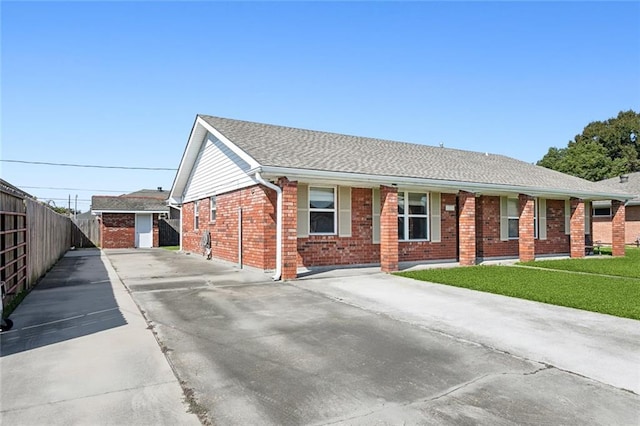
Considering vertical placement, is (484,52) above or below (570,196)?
above

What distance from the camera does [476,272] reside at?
11.5m

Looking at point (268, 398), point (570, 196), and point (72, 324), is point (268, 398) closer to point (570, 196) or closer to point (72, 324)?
point (72, 324)

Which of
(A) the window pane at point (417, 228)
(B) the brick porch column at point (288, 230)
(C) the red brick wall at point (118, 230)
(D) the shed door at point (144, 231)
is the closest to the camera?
(B) the brick porch column at point (288, 230)

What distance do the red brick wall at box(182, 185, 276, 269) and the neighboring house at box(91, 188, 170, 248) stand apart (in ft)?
37.1

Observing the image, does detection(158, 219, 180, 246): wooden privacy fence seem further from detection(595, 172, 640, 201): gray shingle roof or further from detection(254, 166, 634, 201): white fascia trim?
detection(595, 172, 640, 201): gray shingle roof

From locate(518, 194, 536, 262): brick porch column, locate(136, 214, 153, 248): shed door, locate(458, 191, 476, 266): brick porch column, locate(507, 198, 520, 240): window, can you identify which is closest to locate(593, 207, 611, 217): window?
locate(507, 198, 520, 240): window

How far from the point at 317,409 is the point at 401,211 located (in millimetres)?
10886

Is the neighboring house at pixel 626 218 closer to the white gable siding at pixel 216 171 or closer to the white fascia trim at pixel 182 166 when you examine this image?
the white gable siding at pixel 216 171

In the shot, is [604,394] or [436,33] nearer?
[604,394]

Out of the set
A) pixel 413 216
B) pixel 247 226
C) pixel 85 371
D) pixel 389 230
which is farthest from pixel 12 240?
pixel 413 216

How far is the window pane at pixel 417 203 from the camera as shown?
13.8 metres

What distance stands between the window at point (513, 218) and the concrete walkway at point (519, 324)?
8293 millimetres

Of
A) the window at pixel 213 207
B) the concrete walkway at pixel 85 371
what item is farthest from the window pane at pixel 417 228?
the concrete walkway at pixel 85 371

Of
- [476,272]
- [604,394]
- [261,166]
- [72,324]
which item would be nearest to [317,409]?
[604,394]
